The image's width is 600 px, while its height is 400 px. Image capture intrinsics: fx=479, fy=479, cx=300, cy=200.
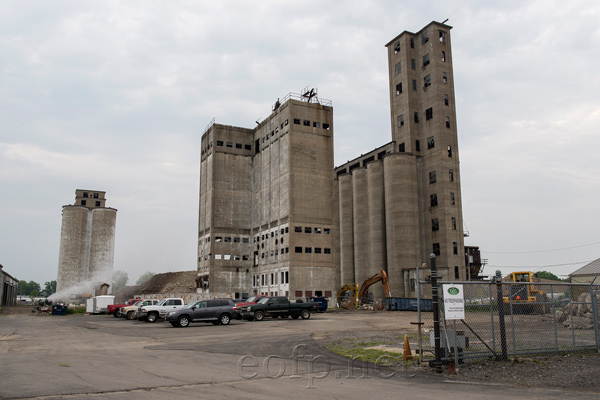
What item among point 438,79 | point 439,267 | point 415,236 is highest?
point 438,79

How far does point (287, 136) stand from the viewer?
228ft

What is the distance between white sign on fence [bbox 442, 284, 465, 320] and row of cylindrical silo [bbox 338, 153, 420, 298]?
189 ft

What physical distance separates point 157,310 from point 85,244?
78.9 metres

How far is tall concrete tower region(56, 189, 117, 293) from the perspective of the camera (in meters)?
104

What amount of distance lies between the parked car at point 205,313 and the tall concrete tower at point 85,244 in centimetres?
8279

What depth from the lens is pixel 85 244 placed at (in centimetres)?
10700

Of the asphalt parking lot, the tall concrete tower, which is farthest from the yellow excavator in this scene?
the tall concrete tower

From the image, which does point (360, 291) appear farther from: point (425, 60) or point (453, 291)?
point (453, 291)

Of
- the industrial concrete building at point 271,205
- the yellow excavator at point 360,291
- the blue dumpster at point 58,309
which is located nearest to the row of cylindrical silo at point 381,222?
the industrial concrete building at point 271,205

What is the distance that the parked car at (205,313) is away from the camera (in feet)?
97.7

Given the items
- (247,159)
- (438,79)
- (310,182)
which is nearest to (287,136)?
(310,182)

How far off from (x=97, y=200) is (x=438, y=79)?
81503mm

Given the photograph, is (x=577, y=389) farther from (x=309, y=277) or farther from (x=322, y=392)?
(x=309, y=277)

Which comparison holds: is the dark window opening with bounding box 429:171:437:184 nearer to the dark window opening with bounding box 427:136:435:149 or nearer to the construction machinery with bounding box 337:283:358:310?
the dark window opening with bounding box 427:136:435:149
